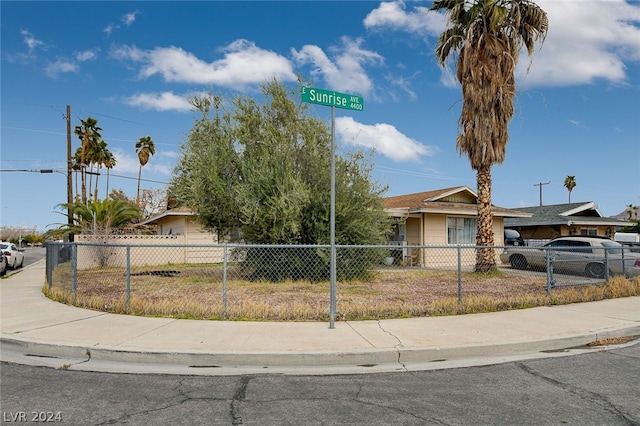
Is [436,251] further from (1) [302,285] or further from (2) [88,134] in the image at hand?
(2) [88,134]

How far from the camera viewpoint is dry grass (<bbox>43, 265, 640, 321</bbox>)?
8289mm

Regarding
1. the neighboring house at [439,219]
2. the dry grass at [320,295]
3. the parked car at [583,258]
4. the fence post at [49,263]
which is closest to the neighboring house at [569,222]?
the neighboring house at [439,219]

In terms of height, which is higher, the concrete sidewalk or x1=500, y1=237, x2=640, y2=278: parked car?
x1=500, y1=237, x2=640, y2=278: parked car

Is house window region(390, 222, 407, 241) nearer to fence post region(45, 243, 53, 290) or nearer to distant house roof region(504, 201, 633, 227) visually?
distant house roof region(504, 201, 633, 227)

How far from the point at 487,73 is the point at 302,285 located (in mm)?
10439

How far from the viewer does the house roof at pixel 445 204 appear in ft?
70.2

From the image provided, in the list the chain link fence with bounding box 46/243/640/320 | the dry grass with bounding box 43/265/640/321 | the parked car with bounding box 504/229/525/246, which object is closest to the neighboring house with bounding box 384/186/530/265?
the chain link fence with bounding box 46/243/640/320

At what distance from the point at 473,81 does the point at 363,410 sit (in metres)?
15.1

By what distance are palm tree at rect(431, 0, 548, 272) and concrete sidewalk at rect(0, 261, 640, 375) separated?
9077 mm

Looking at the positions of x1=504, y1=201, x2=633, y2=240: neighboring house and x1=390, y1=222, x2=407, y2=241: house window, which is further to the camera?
x1=504, y1=201, x2=633, y2=240: neighboring house

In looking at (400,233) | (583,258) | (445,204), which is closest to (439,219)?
(445,204)

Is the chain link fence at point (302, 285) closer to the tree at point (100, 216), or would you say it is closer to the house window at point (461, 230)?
the tree at point (100, 216)

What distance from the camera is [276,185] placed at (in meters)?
13.0

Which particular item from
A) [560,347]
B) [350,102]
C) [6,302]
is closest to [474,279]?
[560,347]
